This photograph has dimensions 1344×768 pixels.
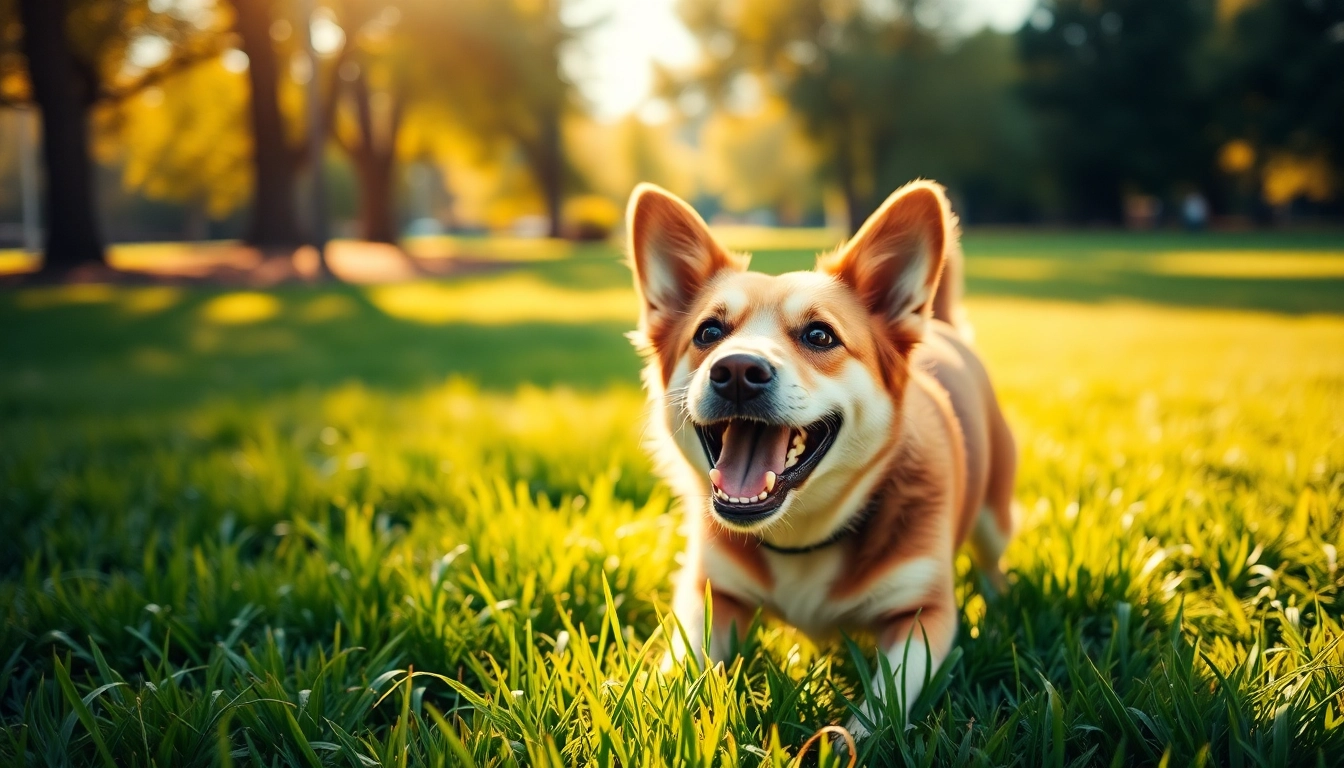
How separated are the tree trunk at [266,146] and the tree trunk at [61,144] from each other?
3.29m

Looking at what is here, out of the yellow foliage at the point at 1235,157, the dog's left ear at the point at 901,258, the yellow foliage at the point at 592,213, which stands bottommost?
the dog's left ear at the point at 901,258

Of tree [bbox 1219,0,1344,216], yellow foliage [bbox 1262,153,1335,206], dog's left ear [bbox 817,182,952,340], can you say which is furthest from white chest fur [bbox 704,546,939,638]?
yellow foliage [bbox 1262,153,1335,206]

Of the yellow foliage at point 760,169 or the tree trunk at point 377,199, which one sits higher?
the yellow foliage at point 760,169

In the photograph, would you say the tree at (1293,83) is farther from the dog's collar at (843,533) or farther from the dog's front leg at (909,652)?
the dog's front leg at (909,652)

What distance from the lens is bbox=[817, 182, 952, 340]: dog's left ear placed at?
2.67 metres

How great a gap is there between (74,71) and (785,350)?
63.1ft

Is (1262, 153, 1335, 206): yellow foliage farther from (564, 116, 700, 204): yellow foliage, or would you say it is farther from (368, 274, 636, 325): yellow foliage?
(564, 116, 700, 204): yellow foliage

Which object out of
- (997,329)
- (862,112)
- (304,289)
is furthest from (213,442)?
(862,112)

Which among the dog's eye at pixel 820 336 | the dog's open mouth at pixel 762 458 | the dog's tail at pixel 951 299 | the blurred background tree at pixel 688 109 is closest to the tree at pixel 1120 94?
the blurred background tree at pixel 688 109

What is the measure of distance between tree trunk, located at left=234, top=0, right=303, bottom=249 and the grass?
12.8 m

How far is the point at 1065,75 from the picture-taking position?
44531 millimetres

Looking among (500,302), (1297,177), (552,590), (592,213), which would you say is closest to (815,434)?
(552,590)

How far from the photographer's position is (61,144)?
50.5 feet

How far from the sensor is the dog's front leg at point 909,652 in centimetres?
210
